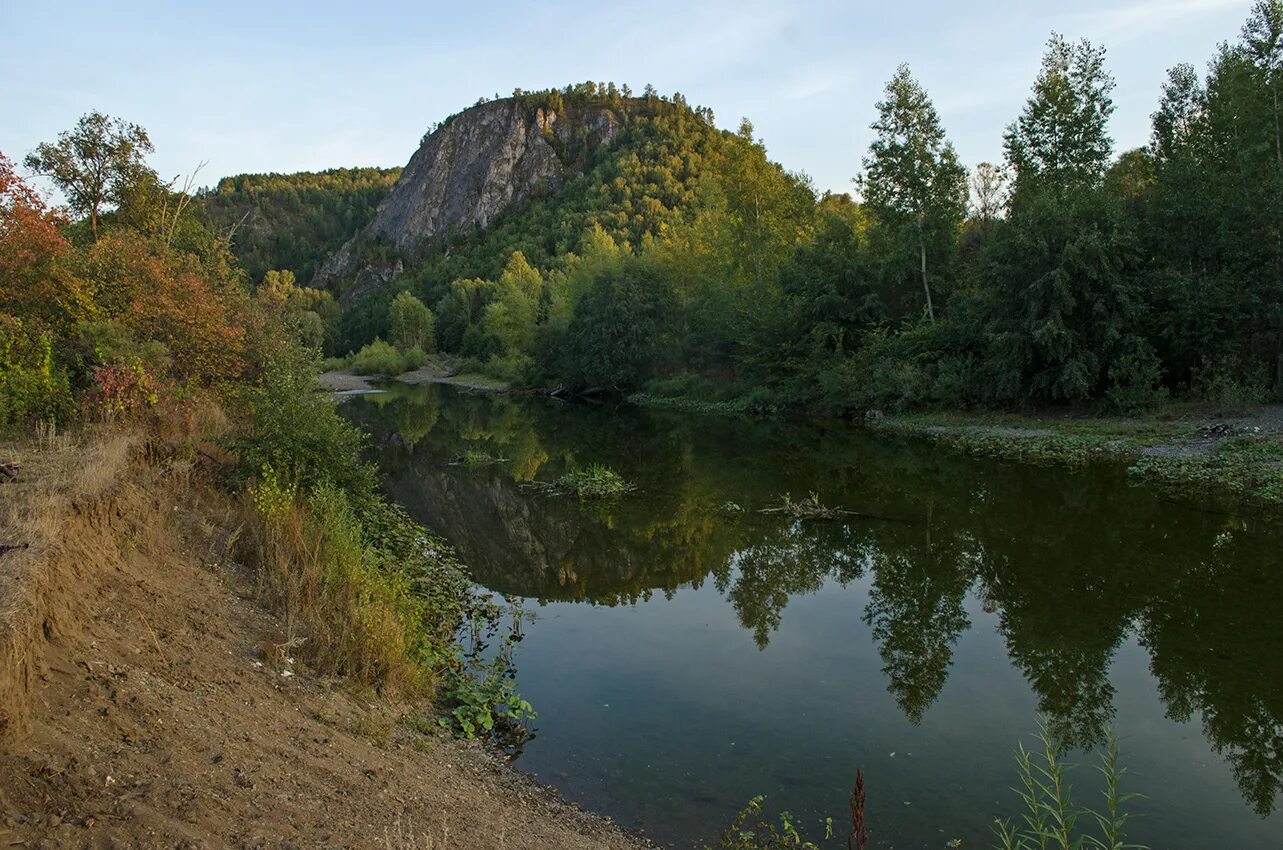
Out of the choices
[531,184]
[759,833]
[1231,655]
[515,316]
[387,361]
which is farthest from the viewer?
[531,184]

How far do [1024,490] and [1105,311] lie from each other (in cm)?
1096

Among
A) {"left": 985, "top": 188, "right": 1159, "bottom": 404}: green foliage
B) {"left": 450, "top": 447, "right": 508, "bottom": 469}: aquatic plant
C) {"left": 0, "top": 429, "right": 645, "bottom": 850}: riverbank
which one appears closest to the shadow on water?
{"left": 0, "top": 429, "right": 645, "bottom": 850}: riverbank

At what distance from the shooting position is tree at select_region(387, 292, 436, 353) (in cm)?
10181

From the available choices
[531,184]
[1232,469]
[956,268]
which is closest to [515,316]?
[956,268]

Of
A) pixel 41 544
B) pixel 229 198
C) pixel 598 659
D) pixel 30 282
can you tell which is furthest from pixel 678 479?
pixel 229 198

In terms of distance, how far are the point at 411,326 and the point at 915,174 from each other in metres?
79.9

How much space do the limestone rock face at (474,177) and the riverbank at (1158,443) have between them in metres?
140

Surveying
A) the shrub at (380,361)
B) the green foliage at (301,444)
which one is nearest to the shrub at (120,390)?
the green foliage at (301,444)

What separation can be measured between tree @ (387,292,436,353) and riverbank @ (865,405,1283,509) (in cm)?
8181

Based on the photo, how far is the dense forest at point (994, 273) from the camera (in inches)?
982

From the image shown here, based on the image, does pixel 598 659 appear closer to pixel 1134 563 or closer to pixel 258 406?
pixel 258 406

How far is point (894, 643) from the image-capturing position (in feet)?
33.6

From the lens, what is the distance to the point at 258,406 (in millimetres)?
13406

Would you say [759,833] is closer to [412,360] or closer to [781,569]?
[781,569]
